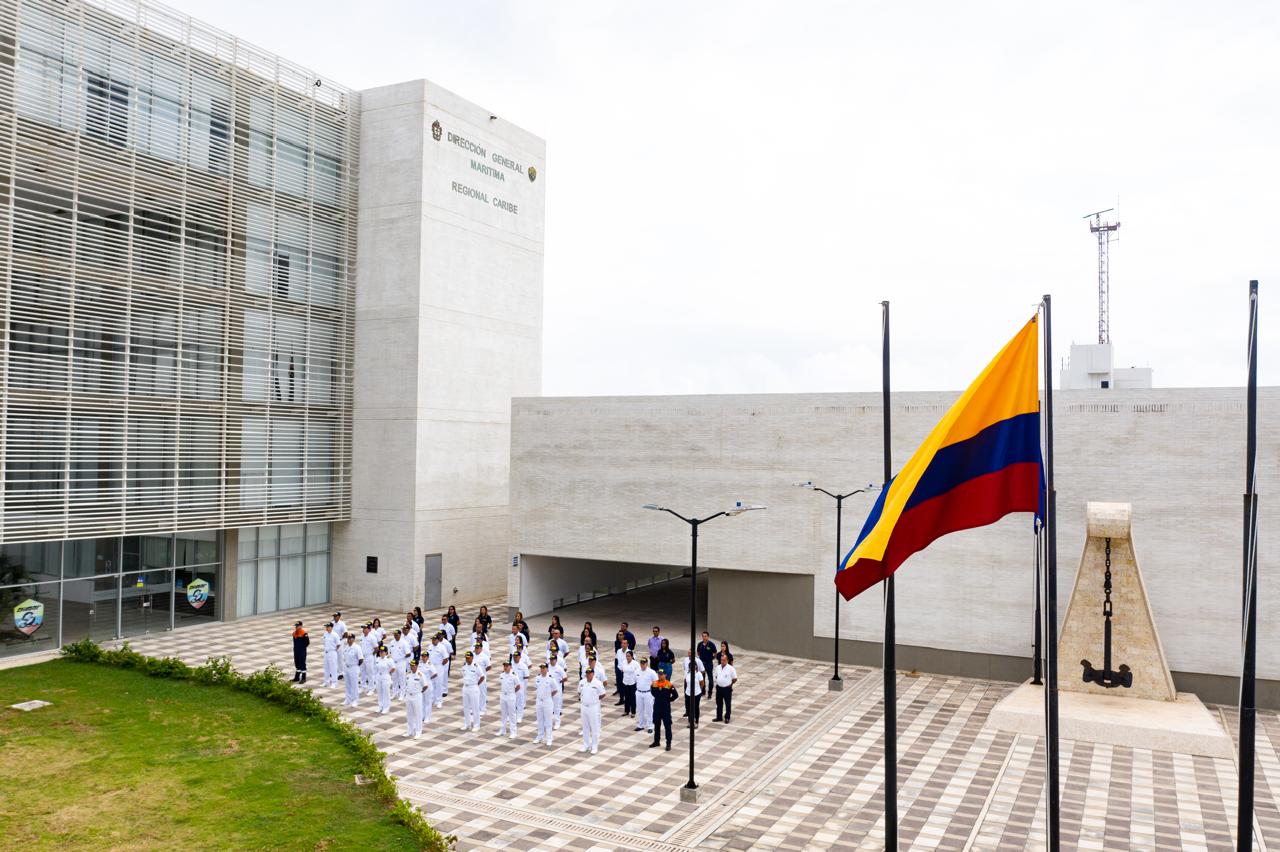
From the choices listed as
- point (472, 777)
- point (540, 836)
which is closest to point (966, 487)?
point (540, 836)

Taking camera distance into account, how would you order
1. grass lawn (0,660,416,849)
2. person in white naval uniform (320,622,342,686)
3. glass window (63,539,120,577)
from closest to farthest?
grass lawn (0,660,416,849), person in white naval uniform (320,622,342,686), glass window (63,539,120,577)

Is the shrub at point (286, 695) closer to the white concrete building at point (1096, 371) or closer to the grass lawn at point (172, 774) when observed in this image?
the grass lawn at point (172, 774)

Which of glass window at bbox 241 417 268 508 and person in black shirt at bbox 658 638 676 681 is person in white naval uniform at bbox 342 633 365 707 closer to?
person in black shirt at bbox 658 638 676 681

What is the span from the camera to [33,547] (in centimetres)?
2769

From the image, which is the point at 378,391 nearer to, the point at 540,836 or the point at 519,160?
the point at 519,160

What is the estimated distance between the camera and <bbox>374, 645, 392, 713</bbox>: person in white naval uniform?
75.0 ft

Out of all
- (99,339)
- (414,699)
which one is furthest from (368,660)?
(99,339)

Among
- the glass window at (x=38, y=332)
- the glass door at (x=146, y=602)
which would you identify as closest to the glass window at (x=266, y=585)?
the glass door at (x=146, y=602)

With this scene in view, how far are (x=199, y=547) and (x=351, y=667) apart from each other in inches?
505

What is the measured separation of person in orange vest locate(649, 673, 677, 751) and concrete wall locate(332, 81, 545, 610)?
18.2m

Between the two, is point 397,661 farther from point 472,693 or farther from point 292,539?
point 292,539

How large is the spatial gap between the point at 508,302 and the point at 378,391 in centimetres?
700

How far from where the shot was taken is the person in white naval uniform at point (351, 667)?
2348 cm

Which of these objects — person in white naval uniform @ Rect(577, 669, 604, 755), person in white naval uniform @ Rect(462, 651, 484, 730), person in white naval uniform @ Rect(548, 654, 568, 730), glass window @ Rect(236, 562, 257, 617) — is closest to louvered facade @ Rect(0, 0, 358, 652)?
glass window @ Rect(236, 562, 257, 617)
